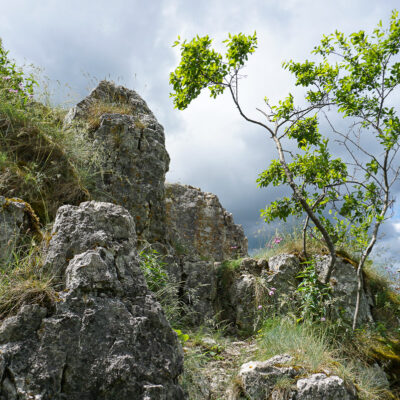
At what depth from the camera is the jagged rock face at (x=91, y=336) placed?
101 inches

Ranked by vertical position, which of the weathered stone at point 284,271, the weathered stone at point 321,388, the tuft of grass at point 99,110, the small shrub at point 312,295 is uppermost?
the tuft of grass at point 99,110

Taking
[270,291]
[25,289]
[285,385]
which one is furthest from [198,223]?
[25,289]

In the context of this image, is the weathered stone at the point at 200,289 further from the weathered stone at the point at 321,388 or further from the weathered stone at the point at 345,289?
the weathered stone at the point at 321,388

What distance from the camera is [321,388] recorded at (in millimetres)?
4172

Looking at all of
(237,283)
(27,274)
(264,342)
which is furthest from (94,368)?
(237,283)

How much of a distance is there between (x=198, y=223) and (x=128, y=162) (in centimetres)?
268

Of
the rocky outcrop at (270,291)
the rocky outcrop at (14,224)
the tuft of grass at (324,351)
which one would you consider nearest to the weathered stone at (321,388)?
the tuft of grass at (324,351)

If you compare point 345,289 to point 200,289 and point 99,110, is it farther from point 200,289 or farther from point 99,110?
point 99,110

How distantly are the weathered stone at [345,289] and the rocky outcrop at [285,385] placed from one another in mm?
2135

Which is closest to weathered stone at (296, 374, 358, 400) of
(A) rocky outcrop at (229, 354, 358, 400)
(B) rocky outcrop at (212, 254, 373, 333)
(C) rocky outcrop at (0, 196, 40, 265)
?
(A) rocky outcrop at (229, 354, 358, 400)

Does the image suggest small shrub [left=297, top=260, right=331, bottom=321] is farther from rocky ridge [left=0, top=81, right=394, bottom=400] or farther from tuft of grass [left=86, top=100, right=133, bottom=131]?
tuft of grass [left=86, top=100, right=133, bottom=131]

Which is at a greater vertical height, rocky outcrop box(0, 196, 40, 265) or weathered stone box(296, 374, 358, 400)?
rocky outcrop box(0, 196, 40, 265)

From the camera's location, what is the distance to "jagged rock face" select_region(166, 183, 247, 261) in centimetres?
812

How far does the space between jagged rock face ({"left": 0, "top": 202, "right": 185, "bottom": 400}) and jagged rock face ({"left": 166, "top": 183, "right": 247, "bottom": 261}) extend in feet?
14.7
